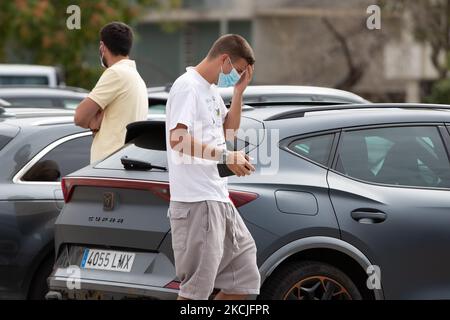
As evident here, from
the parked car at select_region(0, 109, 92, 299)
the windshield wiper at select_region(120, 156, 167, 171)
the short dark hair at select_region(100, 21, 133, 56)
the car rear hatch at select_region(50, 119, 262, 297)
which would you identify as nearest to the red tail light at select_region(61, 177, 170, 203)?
the car rear hatch at select_region(50, 119, 262, 297)

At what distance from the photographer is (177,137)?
5945 millimetres

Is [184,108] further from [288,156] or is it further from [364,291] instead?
[364,291]

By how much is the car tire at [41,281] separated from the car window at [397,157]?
6.73ft

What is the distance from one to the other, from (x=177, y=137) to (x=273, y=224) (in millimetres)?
820

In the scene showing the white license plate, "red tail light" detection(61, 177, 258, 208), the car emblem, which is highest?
"red tail light" detection(61, 177, 258, 208)

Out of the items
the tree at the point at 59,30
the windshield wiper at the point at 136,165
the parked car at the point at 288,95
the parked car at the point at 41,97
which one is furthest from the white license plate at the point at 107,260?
the tree at the point at 59,30

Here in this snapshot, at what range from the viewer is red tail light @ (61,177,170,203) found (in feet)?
21.2

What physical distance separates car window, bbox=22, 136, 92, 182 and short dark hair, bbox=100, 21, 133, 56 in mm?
652

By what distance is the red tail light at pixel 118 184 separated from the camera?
6449 millimetres

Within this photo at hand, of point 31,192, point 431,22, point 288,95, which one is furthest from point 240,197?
point 431,22

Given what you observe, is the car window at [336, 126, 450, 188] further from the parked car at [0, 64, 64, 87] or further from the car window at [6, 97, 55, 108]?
the parked car at [0, 64, 64, 87]

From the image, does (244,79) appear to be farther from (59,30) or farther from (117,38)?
(59,30)

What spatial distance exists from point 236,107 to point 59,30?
2631cm

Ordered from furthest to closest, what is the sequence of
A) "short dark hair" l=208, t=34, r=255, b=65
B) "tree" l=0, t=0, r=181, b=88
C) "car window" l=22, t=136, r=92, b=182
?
"tree" l=0, t=0, r=181, b=88 → "car window" l=22, t=136, r=92, b=182 → "short dark hair" l=208, t=34, r=255, b=65
